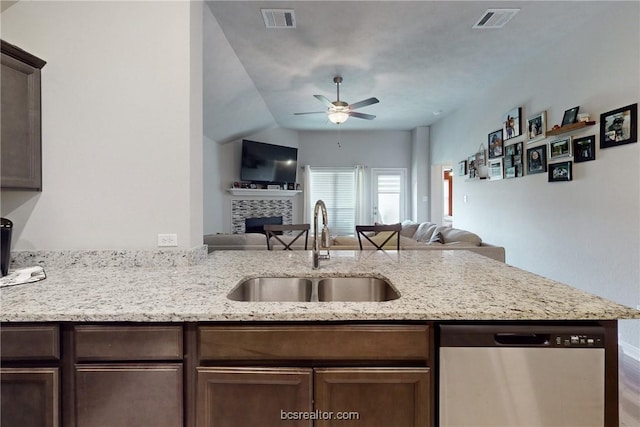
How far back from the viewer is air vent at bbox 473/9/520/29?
280cm

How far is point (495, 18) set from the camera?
2924mm

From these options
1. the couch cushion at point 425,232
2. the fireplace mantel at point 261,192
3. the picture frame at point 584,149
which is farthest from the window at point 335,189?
the picture frame at point 584,149

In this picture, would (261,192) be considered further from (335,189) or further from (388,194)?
(388,194)

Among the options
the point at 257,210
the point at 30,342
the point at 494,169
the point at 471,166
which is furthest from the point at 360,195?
the point at 30,342

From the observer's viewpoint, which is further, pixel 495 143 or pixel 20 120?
pixel 495 143

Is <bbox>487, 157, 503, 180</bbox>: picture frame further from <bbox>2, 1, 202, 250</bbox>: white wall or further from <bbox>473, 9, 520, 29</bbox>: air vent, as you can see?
<bbox>2, 1, 202, 250</bbox>: white wall

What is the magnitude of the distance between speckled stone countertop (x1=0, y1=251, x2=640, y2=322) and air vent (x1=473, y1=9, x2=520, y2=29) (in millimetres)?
2294

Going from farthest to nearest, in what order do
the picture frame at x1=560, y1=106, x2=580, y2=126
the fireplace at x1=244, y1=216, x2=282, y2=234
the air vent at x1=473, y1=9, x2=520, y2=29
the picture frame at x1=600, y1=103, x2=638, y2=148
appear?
the fireplace at x1=244, y1=216, x2=282, y2=234, the picture frame at x1=560, y1=106, x2=580, y2=126, the air vent at x1=473, y1=9, x2=520, y2=29, the picture frame at x1=600, y1=103, x2=638, y2=148

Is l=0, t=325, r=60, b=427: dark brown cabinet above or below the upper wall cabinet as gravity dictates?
below

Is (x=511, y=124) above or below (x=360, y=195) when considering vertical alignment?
above

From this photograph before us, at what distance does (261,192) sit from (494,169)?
4.55 metres

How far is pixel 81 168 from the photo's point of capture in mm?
1902

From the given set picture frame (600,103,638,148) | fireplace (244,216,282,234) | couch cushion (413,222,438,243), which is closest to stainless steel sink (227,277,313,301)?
picture frame (600,103,638,148)

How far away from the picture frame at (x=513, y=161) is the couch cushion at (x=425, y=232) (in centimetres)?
143
